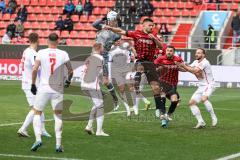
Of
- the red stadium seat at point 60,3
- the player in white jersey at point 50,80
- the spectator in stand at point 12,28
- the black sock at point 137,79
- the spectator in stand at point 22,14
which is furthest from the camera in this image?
the red stadium seat at point 60,3

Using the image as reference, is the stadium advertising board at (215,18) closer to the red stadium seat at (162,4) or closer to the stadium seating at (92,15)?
the stadium seating at (92,15)

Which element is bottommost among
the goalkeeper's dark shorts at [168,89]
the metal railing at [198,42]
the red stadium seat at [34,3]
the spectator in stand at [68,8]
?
the metal railing at [198,42]

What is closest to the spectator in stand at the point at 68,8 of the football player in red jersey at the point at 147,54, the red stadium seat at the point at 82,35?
the red stadium seat at the point at 82,35

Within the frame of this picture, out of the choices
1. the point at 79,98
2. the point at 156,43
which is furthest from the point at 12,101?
the point at 156,43

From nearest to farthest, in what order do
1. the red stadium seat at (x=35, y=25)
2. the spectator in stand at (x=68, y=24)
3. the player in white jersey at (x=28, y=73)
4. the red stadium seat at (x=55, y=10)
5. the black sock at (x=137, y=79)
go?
1. the player in white jersey at (x=28, y=73)
2. the black sock at (x=137, y=79)
3. the spectator in stand at (x=68, y=24)
4. the red stadium seat at (x=35, y=25)
5. the red stadium seat at (x=55, y=10)

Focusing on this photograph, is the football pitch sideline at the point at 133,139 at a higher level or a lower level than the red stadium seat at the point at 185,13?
lower

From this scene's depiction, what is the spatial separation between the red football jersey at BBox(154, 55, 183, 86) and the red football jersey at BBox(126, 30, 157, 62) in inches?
18.6

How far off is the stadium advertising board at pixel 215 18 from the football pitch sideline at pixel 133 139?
18987 mm

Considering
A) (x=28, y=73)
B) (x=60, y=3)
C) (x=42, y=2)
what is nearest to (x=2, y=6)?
(x=42, y=2)

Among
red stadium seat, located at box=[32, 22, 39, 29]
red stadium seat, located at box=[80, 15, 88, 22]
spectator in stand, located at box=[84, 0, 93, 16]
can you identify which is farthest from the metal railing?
red stadium seat, located at box=[32, 22, 39, 29]

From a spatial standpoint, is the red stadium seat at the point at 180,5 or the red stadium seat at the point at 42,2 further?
the red stadium seat at the point at 42,2

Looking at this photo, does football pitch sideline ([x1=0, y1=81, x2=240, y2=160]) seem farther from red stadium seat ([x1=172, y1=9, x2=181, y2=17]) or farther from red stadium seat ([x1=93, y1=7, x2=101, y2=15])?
red stadium seat ([x1=93, y1=7, x2=101, y2=15])

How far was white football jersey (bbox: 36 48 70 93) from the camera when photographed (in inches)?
477

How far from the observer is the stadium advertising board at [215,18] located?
130ft
